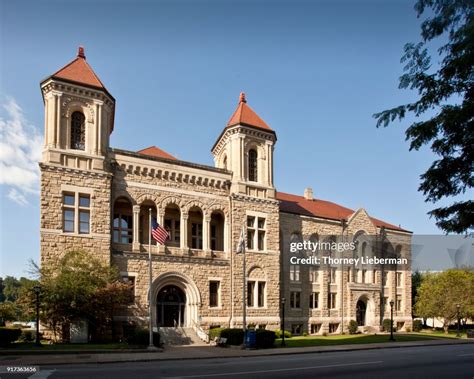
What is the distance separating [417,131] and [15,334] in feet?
76.6

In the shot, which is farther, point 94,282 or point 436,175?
point 94,282

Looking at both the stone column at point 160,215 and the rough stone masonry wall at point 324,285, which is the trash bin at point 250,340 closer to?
the stone column at point 160,215

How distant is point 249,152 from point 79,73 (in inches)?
554

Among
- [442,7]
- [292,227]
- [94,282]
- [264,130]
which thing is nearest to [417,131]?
[442,7]

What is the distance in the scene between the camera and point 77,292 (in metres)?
24.9

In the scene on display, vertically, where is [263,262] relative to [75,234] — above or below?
below

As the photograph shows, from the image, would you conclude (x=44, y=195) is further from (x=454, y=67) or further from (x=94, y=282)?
(x=454, y=67)

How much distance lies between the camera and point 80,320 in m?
26.2

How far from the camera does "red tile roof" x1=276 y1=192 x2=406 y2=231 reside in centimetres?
4321

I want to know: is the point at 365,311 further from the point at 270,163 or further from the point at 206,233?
the point at 206,233

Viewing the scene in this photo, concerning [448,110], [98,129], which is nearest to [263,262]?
[98,129]

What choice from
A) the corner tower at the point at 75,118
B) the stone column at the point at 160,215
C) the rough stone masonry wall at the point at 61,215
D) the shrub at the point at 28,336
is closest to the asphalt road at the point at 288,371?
the rough stone masonry wall at the point at 61,215

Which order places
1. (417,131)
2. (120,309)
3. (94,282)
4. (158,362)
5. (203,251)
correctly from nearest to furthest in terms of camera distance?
1. (417,131)
2. (158,362)
3. (94,282)
4. (120,309)
5. (203,251)

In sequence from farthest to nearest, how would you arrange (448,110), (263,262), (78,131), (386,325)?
(386,325), (263,262), (78,131), (448,110)
